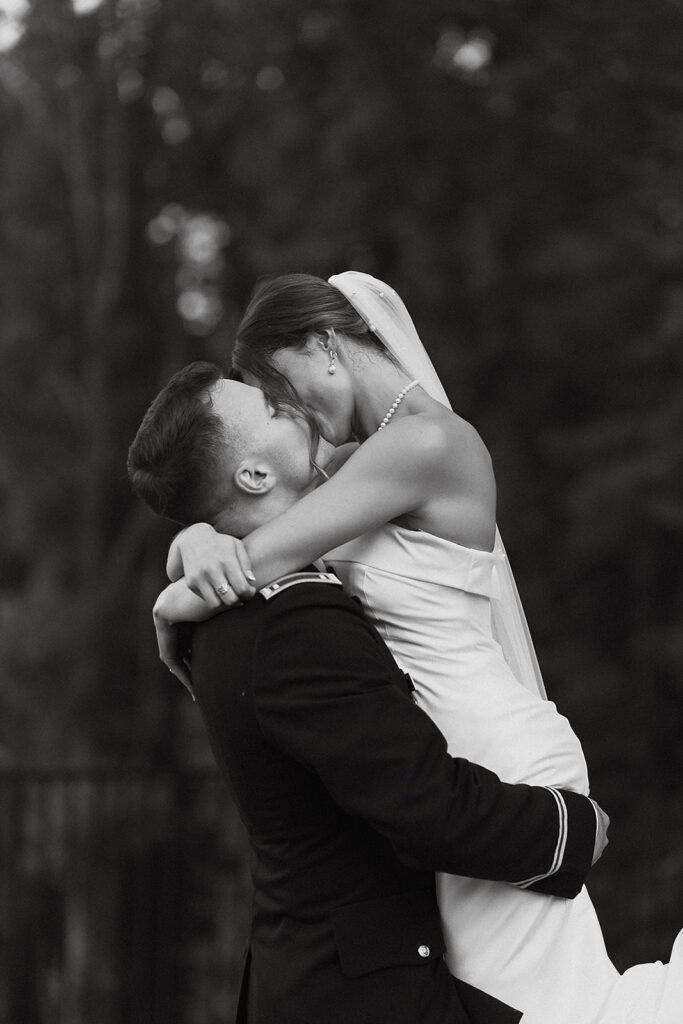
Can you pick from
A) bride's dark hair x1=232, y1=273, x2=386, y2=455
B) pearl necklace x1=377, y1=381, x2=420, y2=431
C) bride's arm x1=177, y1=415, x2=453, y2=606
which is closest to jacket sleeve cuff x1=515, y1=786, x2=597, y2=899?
bride's arm x1=177, y1=415, x2=453, y2=606

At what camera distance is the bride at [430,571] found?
197cm

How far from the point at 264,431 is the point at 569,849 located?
87cm

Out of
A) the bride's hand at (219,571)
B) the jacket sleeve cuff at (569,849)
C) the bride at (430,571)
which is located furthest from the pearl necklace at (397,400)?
the jacket sleeve cuff at (569,849)

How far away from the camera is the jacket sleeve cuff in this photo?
1.90 metres

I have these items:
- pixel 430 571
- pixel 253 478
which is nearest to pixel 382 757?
pixel 430 571

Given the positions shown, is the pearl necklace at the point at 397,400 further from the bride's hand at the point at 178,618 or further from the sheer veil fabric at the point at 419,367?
the bride's hand at the point at 178,618

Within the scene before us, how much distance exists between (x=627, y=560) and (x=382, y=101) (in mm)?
3435

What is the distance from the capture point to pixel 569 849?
6.25 feet

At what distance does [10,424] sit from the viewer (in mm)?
10297

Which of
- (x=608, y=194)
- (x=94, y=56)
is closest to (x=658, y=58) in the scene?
(x=608, y=194)

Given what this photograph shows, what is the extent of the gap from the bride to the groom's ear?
0.29 feet

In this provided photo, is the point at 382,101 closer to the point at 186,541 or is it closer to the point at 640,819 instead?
the point at 640,819

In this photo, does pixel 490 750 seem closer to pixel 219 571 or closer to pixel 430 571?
pixel 430 571

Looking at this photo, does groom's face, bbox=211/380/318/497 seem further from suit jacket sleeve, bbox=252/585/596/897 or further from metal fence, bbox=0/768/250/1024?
metal fence, bbox=0/768/250/1024
